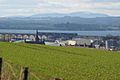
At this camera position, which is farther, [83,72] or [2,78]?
[83,72]

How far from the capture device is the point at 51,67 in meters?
20.1

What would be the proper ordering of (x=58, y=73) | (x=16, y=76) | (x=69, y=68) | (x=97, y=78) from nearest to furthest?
(x=16, y=76) < (x=97, y=78) < (x=58, y=73) < (x=69, y=68)

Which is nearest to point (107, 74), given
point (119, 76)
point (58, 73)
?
point (119, 76)

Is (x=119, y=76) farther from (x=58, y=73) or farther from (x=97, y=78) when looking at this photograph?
(x=58, y=73)

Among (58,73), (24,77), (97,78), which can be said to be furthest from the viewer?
(58,73)

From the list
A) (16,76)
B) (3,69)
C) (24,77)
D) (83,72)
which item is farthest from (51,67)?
(24,77)

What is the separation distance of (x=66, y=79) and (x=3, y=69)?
2579mm

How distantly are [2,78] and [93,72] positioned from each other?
4.16 metres

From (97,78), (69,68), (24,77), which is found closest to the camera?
(24,77)

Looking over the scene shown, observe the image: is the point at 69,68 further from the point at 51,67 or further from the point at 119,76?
the point at 119,76

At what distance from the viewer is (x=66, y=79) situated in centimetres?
1585

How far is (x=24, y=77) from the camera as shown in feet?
38.6

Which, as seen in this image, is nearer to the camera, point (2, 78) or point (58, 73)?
point (2, 78)

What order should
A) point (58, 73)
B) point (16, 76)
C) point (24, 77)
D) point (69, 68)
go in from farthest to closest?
point (69, 68) < point (58, 73) < point (16, 76) < point (24, 77)
